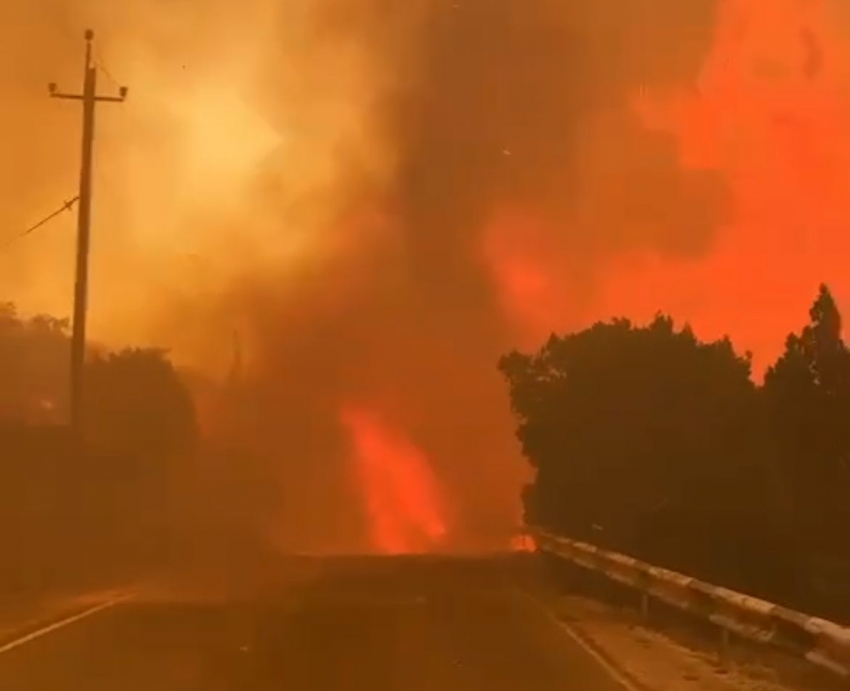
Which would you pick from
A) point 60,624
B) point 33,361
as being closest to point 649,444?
point 60,624

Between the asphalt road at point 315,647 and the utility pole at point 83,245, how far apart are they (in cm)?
1037

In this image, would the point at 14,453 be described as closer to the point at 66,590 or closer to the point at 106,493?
the point at 106,493

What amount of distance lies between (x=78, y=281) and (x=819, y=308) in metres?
20.7

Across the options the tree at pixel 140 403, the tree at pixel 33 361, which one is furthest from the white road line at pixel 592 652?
the tree at pixel 33 361

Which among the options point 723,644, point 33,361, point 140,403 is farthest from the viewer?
point 33,361

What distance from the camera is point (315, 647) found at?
15172 millimetres

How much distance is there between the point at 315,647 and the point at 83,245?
18171mm

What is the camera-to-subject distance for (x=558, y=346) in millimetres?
37406

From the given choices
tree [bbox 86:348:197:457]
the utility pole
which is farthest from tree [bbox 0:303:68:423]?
the utility pole

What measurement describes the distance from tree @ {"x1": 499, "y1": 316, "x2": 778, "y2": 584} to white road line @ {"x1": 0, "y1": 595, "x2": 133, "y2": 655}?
40.1ft

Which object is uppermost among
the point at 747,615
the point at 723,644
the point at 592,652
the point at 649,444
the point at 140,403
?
the point at 140,403

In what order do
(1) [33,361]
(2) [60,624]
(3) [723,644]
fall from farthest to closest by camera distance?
(1) [33,361], (2) [60,624], (3) [723,644]

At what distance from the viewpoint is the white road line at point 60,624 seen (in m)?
15.1

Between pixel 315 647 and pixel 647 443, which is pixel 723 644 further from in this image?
pixel 647 443
